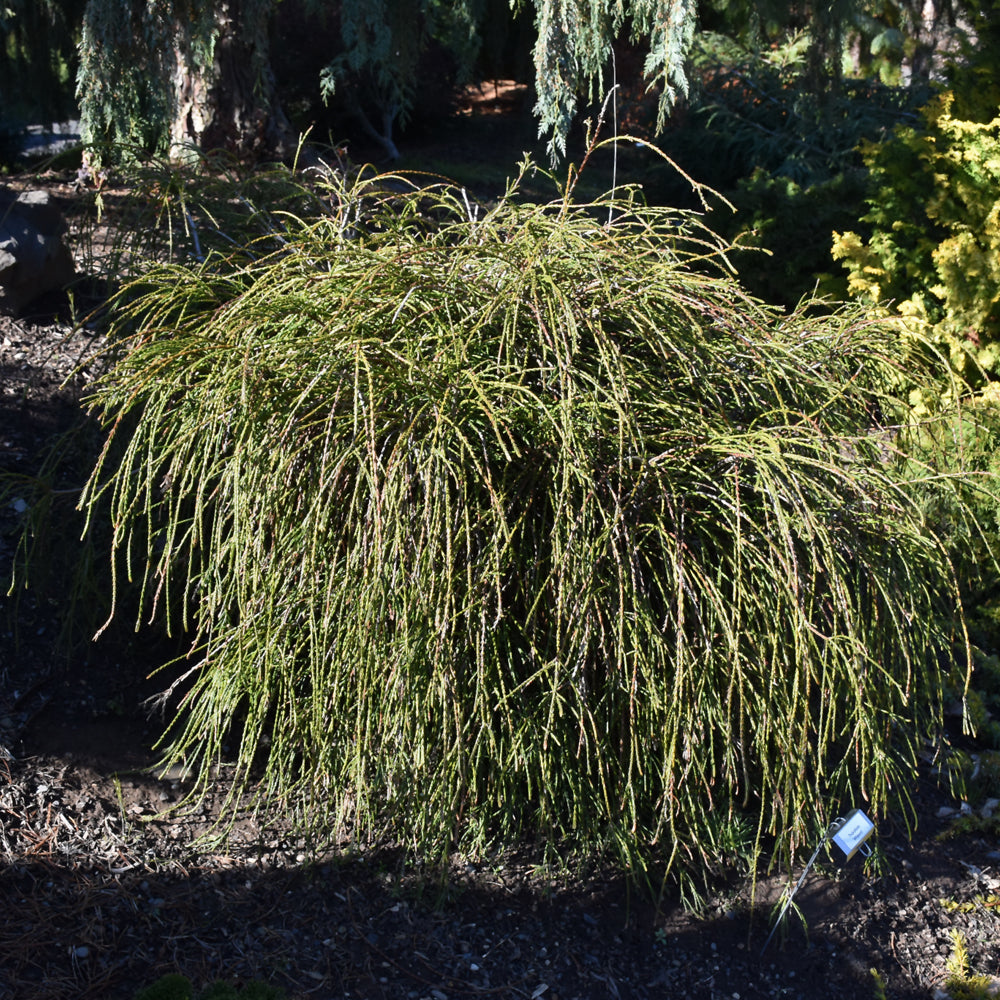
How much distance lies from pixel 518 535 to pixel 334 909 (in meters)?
1.14

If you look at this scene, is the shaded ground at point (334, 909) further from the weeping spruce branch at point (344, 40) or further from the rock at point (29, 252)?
the weeping spruce branch at point (344, 40)

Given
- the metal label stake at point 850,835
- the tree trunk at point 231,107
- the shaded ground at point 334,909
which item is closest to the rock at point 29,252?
the tree trunk at point 231,107

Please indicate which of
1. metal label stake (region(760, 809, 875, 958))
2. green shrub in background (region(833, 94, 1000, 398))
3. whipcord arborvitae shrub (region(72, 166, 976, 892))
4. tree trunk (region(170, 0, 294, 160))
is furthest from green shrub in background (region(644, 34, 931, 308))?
metal label stake (region(760, 809, 875, 958))

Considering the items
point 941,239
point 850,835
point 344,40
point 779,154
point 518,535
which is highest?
point 344,40

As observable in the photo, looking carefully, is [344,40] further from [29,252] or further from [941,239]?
[941,239]

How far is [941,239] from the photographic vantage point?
18.0ft

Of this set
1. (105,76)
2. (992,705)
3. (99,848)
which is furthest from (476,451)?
(105,76)

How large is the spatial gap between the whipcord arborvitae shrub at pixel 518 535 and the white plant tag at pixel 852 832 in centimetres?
11

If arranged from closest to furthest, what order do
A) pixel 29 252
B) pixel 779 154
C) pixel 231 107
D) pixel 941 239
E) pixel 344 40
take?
1. pixel 29 252
2. pixel 344 40
3. pixel 941 239
4. pixel 231 107
5. pixel 779 154

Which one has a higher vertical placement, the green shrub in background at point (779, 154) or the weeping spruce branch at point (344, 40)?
the weeping spruce branch at point (344, 40)

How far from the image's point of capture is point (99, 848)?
2.74 metres

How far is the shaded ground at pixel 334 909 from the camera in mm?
2494

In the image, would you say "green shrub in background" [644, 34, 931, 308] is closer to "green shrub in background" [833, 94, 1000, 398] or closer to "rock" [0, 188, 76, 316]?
"green shrub in background" [833, 94, 1000, 398]

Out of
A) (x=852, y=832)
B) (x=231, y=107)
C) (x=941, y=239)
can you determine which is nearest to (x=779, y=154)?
(x=941, y=239)
